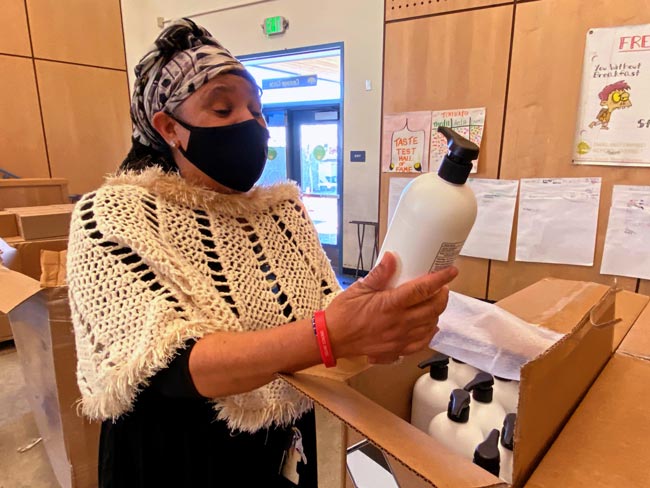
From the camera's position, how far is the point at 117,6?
12.6ft

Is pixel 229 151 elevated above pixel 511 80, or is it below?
below

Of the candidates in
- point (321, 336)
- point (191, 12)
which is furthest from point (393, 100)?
point (191, 12)

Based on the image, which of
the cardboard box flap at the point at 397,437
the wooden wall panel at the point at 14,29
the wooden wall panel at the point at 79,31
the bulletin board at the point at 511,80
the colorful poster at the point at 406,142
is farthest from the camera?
the wooden wall panel at the point at 79,31

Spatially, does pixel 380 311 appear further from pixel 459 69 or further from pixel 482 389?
pixel 459 69

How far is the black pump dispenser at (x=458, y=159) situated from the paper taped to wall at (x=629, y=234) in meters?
1.45

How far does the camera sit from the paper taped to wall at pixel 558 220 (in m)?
1.67

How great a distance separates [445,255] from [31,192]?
331cm

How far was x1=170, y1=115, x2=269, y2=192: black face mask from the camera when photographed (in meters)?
0.77

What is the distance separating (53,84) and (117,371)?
3902 mm

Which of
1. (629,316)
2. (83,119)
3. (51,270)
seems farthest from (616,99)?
(83,119)

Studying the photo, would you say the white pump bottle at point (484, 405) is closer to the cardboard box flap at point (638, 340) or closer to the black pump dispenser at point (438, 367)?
the black pump dispenser at point (438, 367)

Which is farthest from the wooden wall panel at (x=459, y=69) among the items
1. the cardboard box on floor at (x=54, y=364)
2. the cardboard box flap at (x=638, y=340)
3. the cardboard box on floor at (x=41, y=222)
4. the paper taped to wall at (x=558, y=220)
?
the cardboard box on floor at (x=41, y=222)

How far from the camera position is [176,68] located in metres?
0.72

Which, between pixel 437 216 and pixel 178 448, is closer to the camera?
pixel 437 216
